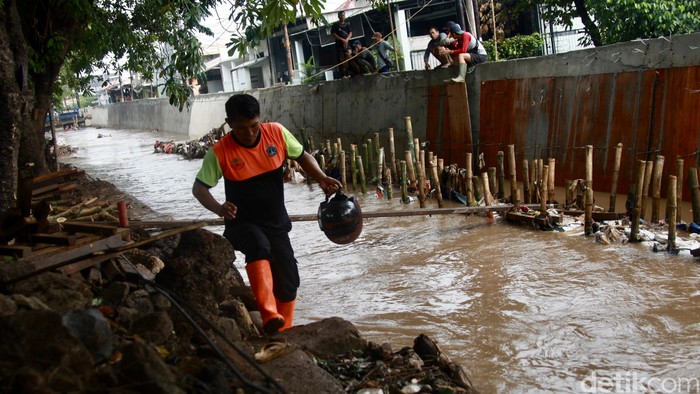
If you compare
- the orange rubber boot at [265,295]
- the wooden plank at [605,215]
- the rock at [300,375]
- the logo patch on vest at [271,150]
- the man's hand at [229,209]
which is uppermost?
the logo patch on vest at [271,150]

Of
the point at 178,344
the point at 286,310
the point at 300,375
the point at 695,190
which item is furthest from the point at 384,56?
the point at 178,344

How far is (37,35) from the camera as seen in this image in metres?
11.1

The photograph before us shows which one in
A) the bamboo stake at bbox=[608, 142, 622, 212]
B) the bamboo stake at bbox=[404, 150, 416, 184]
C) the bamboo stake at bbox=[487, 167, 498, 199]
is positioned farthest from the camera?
the bamboo stake at bbox=[404, 150, 416, 184]

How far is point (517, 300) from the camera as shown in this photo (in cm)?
656

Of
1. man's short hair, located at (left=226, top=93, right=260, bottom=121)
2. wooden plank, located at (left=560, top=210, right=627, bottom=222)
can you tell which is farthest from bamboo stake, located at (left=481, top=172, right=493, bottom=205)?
man's short hair, located at (left=226, top=93, right=260, bottom=121)

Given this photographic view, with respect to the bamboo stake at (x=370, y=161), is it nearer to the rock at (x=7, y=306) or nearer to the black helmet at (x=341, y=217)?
the black helmet at (x=341, y=217)

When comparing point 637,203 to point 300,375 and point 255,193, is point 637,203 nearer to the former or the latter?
point 255,193

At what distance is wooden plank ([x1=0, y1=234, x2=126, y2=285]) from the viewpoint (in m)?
3.55

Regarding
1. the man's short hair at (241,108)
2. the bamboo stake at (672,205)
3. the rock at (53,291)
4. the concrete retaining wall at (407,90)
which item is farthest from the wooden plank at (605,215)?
the rock at (53,291)

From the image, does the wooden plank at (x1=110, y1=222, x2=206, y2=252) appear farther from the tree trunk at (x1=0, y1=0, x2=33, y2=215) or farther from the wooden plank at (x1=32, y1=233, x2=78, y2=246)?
Result: the tree trunk at (x1=0, y1=0, x2=33, y2=215)

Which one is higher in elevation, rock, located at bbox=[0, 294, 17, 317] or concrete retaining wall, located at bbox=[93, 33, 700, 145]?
concrete retaining wall, located at bbox=[93, 33, 700, 145]

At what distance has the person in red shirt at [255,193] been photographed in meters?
4.43

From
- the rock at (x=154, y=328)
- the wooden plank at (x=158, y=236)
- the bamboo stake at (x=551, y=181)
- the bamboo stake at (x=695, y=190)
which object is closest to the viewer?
the rock at (x=154, y=328)

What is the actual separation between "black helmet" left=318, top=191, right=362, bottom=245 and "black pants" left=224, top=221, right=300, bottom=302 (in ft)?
1.65
